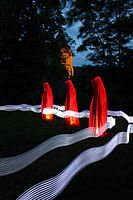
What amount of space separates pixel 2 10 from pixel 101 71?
38.0 feet

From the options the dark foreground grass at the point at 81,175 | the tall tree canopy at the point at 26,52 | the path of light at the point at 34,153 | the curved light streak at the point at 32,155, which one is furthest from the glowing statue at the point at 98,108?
→ the tall tree canopy at the point at 26,52

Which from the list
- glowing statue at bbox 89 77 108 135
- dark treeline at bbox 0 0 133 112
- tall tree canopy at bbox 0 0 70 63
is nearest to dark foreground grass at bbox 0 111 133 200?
glowing statue at bbox 89 77 108 135

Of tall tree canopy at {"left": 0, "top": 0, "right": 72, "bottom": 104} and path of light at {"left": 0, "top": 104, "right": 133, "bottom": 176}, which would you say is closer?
path of light at {"left": 0, "top": 104, "right": 133, "bottom": 176}

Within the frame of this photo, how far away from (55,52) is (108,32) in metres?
5.73

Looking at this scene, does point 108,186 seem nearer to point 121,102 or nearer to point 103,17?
point 121,102

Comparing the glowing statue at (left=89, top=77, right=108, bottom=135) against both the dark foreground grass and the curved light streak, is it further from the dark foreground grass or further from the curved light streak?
the dark foreground grass

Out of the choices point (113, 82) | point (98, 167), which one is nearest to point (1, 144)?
point (98, 167)

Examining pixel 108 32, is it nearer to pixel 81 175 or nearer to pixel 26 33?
pixel 26 33

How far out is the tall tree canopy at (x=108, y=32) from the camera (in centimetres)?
1617

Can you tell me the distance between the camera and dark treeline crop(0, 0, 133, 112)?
16.2m

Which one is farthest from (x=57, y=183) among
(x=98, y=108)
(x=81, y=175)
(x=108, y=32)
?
(x=108, y=32)

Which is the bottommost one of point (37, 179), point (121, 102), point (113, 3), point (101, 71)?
point (37, 179)

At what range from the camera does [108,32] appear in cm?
1756

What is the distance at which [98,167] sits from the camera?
4059 mm
